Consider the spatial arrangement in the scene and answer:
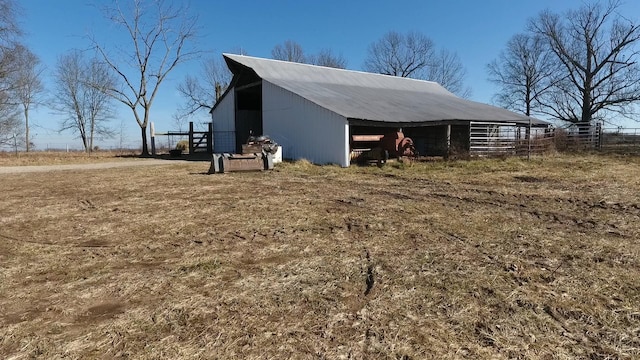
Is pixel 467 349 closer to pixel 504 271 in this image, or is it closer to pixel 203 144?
pixel 504 271

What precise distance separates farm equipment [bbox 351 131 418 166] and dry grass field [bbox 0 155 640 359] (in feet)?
25.1

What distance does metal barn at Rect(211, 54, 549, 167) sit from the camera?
51.0 ft

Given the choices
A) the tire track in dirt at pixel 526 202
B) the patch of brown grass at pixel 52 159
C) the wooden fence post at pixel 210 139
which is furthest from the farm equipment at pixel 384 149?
the patch of brown grass at pixel 52 159

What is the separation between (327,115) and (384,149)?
2757mm

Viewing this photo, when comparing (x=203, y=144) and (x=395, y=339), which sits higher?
(x=203, y=144)

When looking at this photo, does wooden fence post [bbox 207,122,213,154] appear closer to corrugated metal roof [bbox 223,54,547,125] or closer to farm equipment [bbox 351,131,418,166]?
corrugated metal roof [bbox 223,54,547,125]

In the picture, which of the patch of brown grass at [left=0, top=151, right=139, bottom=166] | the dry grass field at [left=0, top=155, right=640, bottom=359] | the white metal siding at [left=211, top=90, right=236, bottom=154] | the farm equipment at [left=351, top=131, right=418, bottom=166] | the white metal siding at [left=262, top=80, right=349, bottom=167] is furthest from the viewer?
the white metal siding at [left=211, top=90, right=236, bottom=154]

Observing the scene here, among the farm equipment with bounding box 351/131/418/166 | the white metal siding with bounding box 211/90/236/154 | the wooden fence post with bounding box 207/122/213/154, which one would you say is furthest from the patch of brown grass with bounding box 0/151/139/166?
the farm equipment with bounding box 351/131/418/166

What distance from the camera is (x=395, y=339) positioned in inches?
101

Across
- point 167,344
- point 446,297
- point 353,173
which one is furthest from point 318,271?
point 353,173

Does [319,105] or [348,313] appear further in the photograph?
[319,105]

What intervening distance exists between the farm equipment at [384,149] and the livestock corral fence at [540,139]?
418 centimetres

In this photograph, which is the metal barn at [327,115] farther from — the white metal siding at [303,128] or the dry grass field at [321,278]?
the dry grass field at [321,278]

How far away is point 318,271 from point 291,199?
4079mm
